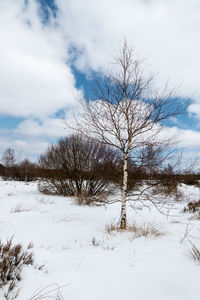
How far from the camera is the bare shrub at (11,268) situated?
1.63 m

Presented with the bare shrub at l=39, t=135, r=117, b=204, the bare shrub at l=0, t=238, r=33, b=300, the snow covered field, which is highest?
the bare shrub at l=39, t=135, r=117, b=204

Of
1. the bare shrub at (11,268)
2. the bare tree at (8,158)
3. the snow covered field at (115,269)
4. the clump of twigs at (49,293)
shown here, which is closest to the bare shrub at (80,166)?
the snow covered field at (115,269)

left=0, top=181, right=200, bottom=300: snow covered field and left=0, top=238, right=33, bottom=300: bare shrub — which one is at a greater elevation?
left=0, top=238, right=33, bottom=300: bare shrub

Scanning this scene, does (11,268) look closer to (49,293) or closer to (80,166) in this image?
(49,293)

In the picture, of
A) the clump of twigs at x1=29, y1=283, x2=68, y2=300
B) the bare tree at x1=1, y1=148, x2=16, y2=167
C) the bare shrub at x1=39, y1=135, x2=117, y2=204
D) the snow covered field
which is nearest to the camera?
the clump of twigs at x1=29, y1=283, x2=68, y2=300

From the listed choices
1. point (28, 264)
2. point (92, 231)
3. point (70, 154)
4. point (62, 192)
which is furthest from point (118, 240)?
point (62, 192)

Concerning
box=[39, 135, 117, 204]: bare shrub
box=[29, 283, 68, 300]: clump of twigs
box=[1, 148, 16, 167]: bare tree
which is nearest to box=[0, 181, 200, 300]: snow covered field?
box=[29, 283, 68, 300]: clump of twigs

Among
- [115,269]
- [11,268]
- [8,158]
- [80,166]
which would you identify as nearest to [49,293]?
[11,268]

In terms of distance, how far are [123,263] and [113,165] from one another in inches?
293

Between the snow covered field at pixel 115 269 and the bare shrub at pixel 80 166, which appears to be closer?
the snow covered field at pixel 115 269

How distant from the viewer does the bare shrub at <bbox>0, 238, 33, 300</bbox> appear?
64.2 inches

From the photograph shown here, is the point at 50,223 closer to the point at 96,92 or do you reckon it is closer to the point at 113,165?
the point at 96,92

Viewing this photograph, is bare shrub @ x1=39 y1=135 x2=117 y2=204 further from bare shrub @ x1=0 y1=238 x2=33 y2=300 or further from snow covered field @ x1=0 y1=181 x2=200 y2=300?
bare shrub @ x1=0 y1=238 x2=33 y2=300

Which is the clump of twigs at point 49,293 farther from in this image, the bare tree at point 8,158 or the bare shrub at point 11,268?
the bare tree at point 8,158
